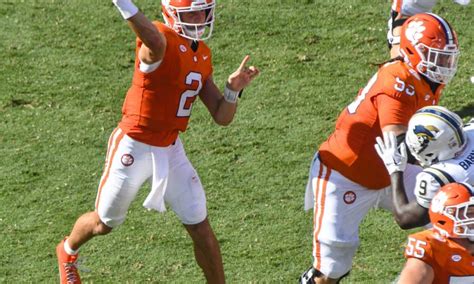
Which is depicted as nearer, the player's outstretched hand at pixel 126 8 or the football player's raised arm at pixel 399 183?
the football player's raised arm at pixel 399 183

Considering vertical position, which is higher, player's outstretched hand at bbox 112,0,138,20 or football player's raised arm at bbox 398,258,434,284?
player's outstretched hand at bbox 112,0,138,20

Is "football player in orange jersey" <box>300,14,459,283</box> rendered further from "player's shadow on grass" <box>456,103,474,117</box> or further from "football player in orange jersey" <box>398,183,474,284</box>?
"player's shadow on grass" <box>456,103,474,117</box>

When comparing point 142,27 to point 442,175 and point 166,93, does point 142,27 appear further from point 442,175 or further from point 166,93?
point 442,175

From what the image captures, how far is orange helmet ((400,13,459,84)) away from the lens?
6703mm

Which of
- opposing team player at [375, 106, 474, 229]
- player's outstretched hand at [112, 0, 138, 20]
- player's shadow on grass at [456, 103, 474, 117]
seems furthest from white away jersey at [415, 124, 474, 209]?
player's shadow on grass at [456, 103, 474, 117]

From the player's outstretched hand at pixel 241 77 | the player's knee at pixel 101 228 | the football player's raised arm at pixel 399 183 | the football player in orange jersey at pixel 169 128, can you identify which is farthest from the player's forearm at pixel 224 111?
the football player's raised arm at pixel 399 183

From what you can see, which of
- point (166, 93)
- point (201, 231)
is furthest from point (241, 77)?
point (201, 231)

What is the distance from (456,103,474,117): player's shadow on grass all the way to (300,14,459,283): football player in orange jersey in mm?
2756

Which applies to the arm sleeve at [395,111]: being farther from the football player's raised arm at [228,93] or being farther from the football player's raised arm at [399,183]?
the football player's raised arm at [228,93]

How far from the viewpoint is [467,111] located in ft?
32.3

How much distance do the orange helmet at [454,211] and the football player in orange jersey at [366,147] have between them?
1143mm

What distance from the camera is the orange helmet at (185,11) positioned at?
7035mm

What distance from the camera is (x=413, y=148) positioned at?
6.28 meters

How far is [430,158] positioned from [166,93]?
176 centimetres
